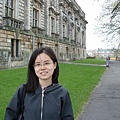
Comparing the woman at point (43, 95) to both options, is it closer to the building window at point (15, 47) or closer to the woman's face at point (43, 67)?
the woman's face at point (43, 67)

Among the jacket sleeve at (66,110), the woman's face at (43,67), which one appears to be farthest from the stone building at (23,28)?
the jacket sleeve at (66,110)

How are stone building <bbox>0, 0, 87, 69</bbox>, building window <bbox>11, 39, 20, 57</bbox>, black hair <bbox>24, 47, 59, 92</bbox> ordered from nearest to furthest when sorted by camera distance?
black hair <bbox>24, 47, 59, 92</bbox> < stone building <bbox>0, 0, 87, 69</bbox> < building window <bbox>11, 39, 20, 57</bbox>

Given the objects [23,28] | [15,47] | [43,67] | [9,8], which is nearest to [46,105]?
[43,67]

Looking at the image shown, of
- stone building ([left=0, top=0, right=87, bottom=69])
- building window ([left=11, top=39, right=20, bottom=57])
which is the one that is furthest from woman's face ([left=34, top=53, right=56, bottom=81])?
building window ([left=11, top=39, right=20, bottom=57])

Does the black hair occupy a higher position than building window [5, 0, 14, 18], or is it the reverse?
building window [5, 0, 14, 18]

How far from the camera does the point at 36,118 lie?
228 centimetres

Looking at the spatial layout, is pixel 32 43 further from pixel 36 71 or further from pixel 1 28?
pixel 36 71

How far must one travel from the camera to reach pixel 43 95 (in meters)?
2.32

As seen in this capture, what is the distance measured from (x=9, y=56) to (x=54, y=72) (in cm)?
1683

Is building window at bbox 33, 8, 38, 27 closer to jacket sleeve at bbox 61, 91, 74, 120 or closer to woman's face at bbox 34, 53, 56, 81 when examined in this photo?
woman's face at bbox 34, 53, 56, 81

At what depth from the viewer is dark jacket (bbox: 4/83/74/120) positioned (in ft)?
7.49

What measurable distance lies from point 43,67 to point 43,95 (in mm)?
316

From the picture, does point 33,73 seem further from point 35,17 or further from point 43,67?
point 35,17

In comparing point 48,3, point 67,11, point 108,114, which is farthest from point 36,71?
point 67,11
